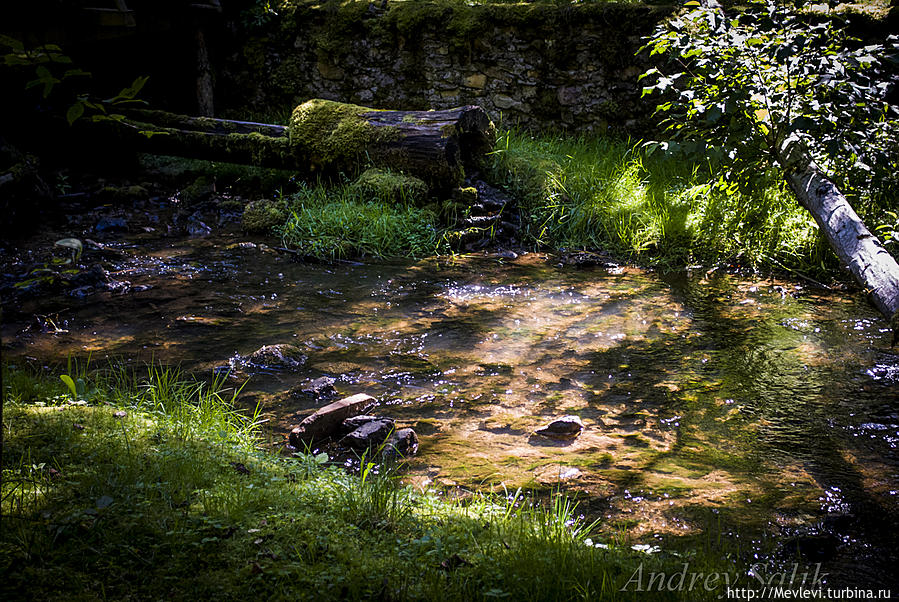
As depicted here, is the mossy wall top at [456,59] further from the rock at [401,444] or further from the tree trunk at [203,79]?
the rock at [401,444]

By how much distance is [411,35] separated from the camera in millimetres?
8969

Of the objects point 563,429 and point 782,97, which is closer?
point 563,429

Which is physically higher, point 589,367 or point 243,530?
point 243,530

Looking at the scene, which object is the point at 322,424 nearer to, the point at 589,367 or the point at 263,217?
the point at 589,367

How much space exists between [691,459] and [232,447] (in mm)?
2120

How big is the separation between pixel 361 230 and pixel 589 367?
10.8 ft

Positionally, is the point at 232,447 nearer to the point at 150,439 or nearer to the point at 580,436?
the point at 150,439

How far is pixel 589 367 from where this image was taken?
3.90 metres

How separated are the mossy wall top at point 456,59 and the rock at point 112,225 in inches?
140

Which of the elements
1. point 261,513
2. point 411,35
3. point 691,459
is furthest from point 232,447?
point 411,35

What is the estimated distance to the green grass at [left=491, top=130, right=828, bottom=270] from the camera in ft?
19.5

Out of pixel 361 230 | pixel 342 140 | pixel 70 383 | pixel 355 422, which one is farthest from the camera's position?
pixel 342 140

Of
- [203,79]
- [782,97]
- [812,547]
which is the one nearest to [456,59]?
[203,79]

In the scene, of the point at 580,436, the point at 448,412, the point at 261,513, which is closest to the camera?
the point at 261,513
